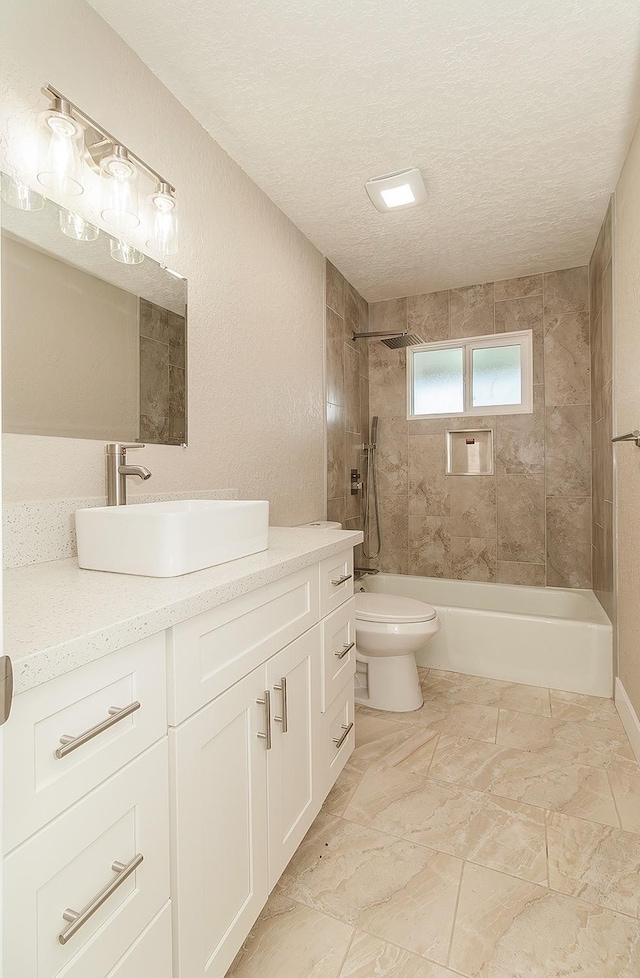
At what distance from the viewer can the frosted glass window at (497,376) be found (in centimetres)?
333

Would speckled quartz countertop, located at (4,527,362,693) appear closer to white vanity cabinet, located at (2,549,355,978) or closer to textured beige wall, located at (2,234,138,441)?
white vanity cabinet, located at (2,549,355,978)

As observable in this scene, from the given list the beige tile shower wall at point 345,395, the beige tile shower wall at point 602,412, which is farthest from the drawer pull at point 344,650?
the beige tile shower wall at point 602,412

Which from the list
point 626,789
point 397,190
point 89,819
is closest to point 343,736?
point 626,789

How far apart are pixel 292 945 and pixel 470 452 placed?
2843mm

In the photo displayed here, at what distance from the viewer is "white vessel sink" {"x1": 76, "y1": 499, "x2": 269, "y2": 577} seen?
981mm

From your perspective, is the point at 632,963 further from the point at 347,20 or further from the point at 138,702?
the point at 347,20

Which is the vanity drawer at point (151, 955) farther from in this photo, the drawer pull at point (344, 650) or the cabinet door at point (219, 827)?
the drawer pull at point (344, 650)

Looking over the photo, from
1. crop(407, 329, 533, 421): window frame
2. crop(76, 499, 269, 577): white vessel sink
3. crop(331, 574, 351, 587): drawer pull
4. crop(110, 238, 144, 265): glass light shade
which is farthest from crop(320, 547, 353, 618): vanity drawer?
crop(407, 329, 533, 421): window frame

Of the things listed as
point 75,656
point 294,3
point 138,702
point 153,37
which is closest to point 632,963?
point 138,702

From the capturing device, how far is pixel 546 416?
10.6 ft

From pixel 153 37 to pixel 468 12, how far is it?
0.90 meters

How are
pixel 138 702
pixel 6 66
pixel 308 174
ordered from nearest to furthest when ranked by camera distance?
pixel 138 702
pixel 6 66
pixel 308 174

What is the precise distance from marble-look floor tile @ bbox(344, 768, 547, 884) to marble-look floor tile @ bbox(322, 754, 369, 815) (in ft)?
0.07

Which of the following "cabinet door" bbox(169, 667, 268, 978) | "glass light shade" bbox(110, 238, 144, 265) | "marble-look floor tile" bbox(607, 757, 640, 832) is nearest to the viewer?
"cabinet door" bbox(169, 667, 268, 978)
